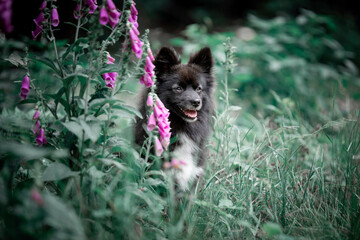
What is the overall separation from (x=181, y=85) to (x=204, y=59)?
50 cm

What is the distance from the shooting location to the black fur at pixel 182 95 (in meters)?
2.79

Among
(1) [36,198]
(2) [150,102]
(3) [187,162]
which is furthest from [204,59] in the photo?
(1) [36,198]

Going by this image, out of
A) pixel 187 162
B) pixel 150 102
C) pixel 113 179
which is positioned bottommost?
pixel 187 162

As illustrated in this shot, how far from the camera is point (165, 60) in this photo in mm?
2926

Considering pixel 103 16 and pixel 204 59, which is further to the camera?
pixel 204 59

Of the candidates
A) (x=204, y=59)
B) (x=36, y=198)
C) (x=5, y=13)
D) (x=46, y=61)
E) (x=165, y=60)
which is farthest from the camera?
(x=204, y=59)

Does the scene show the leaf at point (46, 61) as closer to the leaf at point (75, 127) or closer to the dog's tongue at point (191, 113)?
the leaf at point (75, 127)

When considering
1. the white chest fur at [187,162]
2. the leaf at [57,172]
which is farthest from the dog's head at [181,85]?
the leaf at [57,172]

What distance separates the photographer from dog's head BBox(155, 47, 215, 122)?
2.81m

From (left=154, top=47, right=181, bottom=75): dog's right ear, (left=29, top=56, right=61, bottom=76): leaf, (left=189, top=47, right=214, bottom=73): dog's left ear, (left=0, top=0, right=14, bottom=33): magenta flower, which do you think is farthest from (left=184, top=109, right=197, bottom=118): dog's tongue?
(left=0, top=0, right=14, bottom=33): magenta flower

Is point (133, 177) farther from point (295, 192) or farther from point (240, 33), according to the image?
point (240, 33)

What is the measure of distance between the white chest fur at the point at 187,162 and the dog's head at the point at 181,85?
0.77 ft

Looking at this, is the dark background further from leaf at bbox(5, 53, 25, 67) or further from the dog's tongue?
leaf at bbox(5, 53, 25, 67)

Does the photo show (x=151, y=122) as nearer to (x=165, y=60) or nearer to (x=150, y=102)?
(x=150, y=102)
